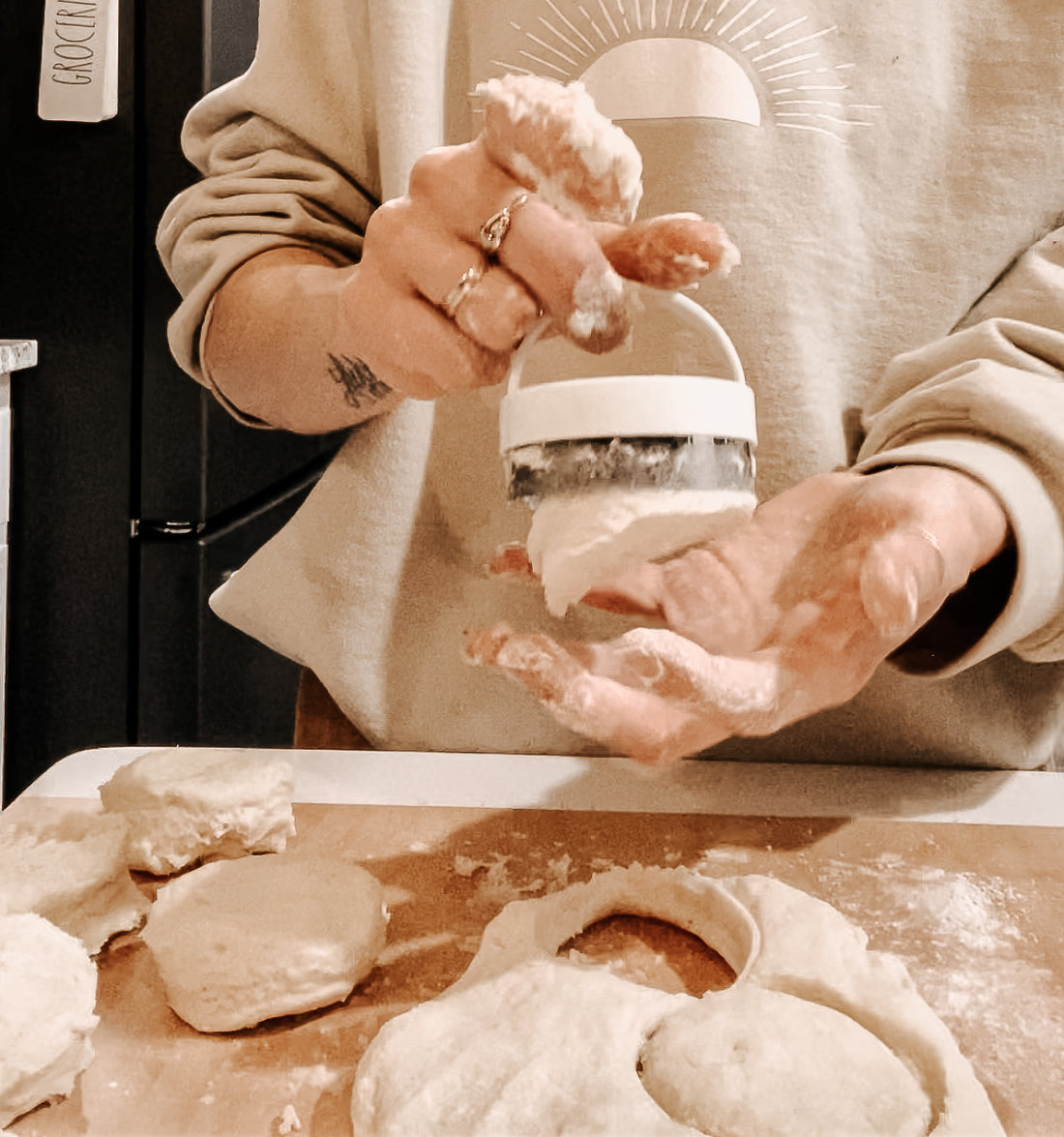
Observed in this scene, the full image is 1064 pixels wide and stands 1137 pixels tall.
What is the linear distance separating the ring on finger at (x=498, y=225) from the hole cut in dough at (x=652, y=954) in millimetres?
472

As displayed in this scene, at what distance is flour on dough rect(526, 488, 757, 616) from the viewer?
0.60 metres

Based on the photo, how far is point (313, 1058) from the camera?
600 mm

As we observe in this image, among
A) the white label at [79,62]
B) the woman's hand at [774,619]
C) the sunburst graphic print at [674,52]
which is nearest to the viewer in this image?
the woman's hand at [774,619]

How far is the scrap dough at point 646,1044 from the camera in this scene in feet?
1.72

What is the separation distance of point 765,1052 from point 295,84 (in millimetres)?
870

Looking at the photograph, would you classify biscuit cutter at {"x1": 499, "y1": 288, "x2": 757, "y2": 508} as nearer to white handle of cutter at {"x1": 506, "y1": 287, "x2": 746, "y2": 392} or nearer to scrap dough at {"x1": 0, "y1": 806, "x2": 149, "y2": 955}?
white handle of cutter at {"x1": 506, "y1": 287, "x2": 746, "y2": 392}

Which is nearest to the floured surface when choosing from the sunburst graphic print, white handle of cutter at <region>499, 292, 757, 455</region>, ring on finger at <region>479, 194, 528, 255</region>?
white handle of cutter at <region>499, 292, 757, 455</region>

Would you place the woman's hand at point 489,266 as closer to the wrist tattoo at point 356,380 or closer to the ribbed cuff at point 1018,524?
the wrist tattoo at point 356,380

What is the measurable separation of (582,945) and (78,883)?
35 centimetres

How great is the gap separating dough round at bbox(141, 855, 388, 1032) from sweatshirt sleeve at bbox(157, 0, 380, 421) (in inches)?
18.1

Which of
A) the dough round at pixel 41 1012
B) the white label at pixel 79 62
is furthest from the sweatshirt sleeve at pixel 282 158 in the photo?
the white label at pixel 79 62

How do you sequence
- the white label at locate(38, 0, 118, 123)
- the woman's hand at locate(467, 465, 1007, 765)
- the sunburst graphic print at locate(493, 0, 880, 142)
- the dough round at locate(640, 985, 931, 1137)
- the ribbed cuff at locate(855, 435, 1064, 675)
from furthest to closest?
the white label at locate(38, 0, 118, 123) → the sunburst graphic print at locate(493, 0, 880, 142) → the ribbed cuff at locate(855, 435, 1064, 675) → the woman's hand at locate(467, 465, 1007, 765) → the dough round at locate(640, 985, 931, 1137)

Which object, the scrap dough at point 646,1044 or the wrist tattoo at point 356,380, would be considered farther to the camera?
the wrist tattoo at point 356,380

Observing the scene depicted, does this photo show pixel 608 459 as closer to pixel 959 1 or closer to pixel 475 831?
pixel 475 831
